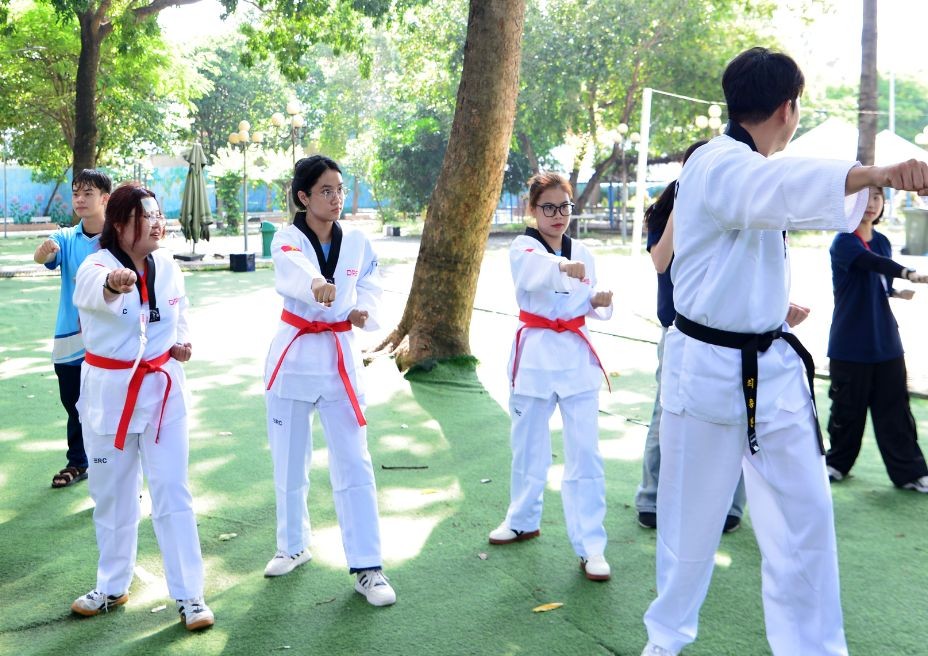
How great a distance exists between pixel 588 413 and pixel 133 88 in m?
24.4

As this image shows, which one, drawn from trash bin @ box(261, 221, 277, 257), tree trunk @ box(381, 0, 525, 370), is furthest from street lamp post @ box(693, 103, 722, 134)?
tree trunk @ box(381, 0, 525, 370)

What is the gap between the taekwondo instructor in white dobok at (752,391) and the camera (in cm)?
274

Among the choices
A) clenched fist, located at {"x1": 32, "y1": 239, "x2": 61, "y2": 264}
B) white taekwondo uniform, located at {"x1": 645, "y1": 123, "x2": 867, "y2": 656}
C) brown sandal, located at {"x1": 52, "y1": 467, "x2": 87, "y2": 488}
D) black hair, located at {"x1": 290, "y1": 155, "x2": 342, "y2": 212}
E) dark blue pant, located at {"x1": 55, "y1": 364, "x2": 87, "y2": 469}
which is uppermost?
black hair, located at {"x1": 290, "y1": 155, "x2": 342, "y2": 212}

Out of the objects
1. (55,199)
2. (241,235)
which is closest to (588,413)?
(241,235)

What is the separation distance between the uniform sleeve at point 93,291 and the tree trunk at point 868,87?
11.5m

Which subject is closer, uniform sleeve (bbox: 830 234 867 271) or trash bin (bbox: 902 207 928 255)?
uniform sleeve (bbox: 830 234 867 271)

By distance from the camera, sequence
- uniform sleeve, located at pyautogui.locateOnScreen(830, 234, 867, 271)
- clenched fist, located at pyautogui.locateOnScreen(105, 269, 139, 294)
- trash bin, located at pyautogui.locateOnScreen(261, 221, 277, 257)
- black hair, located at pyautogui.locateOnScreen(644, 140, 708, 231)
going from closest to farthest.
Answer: clenched fist, located at pyautogui.locateOnScreen(105, 269, 139, 294), black hair, located at pyautogui.locateOnScreen(644, 140, 708, 231), uniform sleeve, located at pyautogui.locateOnScreen(830, 234, 867, 271), trash bin, located at pyautogui.locateOnScreen(261, 221, 277, 257)

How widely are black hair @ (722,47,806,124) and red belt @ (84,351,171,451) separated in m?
2.26

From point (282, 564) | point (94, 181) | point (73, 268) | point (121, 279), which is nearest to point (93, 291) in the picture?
point (121, 279)

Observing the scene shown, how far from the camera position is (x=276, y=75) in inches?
2073

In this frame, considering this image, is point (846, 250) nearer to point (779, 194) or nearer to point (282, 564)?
point (779, 194)

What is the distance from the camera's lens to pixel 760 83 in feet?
8.86

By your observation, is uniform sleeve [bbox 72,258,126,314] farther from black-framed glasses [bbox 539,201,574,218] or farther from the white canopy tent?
the white canopy tent

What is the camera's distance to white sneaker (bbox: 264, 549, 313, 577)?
418 cm
